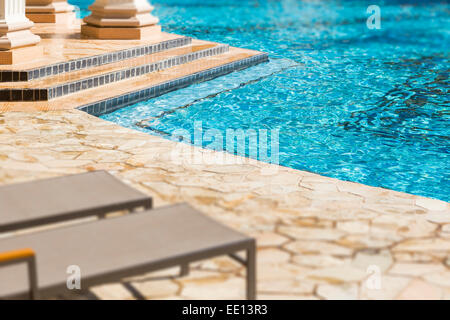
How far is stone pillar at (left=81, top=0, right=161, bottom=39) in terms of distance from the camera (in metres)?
11.9

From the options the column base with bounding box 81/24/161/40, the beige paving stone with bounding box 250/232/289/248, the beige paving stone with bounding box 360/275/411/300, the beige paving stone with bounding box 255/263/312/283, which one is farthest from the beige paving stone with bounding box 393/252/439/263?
the column base with bounding box 81/24/161/40

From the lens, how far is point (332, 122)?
8961mm

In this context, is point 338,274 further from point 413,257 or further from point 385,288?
point 413,257

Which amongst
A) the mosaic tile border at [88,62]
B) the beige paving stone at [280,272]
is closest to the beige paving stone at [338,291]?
the beige paving stone at [280,272]

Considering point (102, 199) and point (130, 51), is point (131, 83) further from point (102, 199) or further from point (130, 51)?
point (102, 199)

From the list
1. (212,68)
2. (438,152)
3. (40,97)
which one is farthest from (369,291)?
(212,68)

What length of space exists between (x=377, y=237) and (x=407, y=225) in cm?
33

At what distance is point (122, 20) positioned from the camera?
11.9 metres

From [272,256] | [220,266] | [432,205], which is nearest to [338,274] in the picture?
[272,256]

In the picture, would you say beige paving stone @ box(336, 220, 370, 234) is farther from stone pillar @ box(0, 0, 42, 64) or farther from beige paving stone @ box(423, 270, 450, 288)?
stone pillar @ box(0, 0, 42, 64)

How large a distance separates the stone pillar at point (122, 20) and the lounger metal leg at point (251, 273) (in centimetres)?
863

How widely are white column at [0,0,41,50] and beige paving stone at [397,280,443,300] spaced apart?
23.0ft

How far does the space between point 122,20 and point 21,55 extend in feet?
8.28

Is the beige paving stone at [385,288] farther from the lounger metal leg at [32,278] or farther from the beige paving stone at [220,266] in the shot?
the lounger metal leg at [32,278]
